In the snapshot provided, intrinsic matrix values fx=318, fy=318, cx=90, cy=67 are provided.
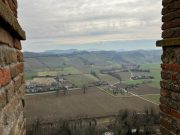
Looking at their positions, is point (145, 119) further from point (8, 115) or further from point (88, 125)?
point (8, 115)

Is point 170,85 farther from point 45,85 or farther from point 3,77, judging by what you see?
point 45,85

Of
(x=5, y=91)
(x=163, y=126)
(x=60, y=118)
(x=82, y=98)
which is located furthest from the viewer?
(x=82, y=98)

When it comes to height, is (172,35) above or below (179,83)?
above

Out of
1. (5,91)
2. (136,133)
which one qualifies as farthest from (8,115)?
(136,133)

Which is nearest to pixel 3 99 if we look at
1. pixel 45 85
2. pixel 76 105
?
pixel 76 105

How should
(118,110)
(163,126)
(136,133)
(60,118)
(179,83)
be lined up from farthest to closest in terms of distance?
(118,110) → (60,118) → (136,133) → (163,126) → (179,83)

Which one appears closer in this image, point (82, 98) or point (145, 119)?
point (145, 119)

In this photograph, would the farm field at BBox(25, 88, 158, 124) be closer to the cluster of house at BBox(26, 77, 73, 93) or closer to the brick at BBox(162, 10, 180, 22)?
the cluster of house at BBox(26, 77, 73, 93)

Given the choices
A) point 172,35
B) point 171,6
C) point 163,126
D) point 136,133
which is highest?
point 171,6

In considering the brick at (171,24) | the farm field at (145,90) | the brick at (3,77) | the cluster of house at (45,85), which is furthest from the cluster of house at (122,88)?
the brick at (3,77)
